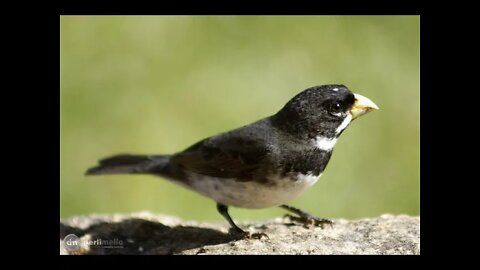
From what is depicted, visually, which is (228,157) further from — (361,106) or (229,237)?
(361,106)

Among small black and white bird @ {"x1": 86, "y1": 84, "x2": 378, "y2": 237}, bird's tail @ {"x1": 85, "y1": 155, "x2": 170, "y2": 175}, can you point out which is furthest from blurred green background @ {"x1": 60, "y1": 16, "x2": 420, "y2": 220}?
small black and white bird @ {"x1": 86, "y1": 84, "x2": 378, "y2": 237}

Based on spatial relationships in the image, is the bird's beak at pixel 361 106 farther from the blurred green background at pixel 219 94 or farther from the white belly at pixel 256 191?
the blurred green background at pixel 219 94

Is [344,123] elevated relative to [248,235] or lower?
elevated

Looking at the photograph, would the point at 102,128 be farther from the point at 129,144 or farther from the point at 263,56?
the point at 263,56

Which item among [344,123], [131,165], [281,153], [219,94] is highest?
[219,94]

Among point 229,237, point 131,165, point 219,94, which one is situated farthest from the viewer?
point 219,94

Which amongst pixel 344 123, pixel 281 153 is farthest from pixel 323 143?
pixel 281 153

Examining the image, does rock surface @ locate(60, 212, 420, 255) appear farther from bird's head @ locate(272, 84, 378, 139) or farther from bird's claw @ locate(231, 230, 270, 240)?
bird's head @ locate(272, 84, 378, 139)

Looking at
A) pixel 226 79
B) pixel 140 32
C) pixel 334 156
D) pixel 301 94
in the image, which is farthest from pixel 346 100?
pixel 140 32
